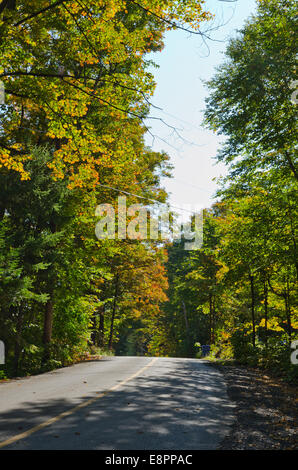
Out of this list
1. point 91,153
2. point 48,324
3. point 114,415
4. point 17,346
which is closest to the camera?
point 114,415

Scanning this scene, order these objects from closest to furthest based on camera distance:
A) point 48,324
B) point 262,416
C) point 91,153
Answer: point 262,416, point 91,153, point 48,324

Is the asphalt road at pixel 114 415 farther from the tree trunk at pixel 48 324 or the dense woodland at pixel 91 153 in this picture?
the tree trunk at pixel 48 324

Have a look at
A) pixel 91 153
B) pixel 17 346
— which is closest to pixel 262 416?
pixel 17 346

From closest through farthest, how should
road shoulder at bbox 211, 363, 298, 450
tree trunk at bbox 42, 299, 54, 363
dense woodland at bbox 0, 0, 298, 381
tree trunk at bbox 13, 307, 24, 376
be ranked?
road shoulder at bbox 211, 363, 298, 450
dense woodland at bbox 0, 0, 298, 381
tree trunk at bbox 13, 307, 24, 376
tree trunk at bbox 42, 299, 54, 363

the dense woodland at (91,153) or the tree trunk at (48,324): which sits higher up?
the dense woodland at (91,153)

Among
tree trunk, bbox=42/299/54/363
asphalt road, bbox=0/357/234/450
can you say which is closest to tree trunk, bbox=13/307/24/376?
tree trunk, bbox=42/299/54/363

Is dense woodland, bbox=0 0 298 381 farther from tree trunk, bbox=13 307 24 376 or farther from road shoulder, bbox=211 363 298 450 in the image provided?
road shoulder, bbox=211 363 298 450

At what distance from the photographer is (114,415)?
6.05 m

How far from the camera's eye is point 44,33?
13312 millimetres

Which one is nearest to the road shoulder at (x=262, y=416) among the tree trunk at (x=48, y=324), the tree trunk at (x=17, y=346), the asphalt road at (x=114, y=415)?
the asphalt road at (x=114, y=415)

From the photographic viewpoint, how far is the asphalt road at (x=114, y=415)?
4684 millimetres

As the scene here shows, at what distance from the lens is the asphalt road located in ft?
15.4

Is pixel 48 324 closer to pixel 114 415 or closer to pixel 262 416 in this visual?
pixel 114 415
